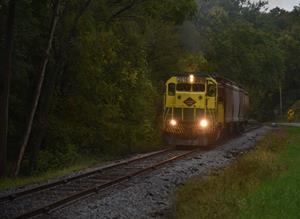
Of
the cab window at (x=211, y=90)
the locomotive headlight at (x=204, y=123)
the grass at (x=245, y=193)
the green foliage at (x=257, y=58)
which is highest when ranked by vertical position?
the green foliage at (x=257, y=58)

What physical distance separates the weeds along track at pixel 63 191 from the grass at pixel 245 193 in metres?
2.23

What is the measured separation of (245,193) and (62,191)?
4.45 metres

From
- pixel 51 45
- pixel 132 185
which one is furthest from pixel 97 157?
pixel 132 185

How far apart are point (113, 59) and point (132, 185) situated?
1309 centimetres

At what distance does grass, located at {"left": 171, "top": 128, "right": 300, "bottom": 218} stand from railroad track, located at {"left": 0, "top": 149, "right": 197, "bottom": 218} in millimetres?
2250

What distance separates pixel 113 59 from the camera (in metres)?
28.6

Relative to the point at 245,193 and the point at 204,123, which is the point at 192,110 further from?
the point at 245,193

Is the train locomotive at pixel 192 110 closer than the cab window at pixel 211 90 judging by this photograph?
Yes

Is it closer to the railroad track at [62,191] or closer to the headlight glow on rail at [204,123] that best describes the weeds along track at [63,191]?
the railroad track at [62,191]

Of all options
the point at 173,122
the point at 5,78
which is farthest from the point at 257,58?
the point at 5,78

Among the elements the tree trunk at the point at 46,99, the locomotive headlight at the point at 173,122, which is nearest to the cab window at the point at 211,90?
the locomotive headlight at the point at 173,122

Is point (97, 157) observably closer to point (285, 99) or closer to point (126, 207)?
point (126, 207)

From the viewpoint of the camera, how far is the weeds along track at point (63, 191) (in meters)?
12.4

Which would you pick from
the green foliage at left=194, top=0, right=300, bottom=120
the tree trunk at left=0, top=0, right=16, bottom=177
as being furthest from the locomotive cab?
the green foliage at left=194, top=0, right=300, bottom=120
